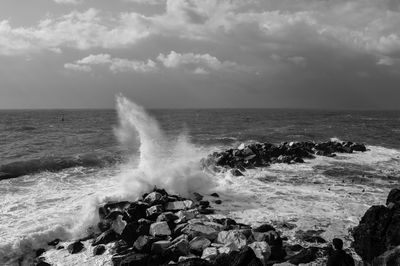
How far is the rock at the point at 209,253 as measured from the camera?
12416 millimetres

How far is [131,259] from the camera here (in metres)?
12.2

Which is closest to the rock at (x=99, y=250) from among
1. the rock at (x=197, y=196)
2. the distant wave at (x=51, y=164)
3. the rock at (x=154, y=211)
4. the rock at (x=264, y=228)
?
the rock at (x=154, y=211)

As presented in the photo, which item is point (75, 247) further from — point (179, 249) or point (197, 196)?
point (197, 196)

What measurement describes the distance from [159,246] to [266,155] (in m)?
22.1

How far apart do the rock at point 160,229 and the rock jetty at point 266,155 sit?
1249 centimetres

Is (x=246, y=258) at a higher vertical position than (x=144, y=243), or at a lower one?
higher

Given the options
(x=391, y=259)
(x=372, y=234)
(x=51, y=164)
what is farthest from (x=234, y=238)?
(x=51, y=164)

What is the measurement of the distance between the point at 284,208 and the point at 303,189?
4.76m

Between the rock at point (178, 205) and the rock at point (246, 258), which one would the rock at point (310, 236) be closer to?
the rock at point (246, 258)

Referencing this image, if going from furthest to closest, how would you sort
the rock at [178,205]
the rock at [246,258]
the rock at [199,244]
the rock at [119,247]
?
the rock at [178,205] → the rock at [119,247] → the rock at [199,244] → the rock at [246,258]

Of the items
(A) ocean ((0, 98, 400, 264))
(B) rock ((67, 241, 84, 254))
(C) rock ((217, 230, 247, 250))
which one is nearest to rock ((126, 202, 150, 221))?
(A) ocean ((0, 98, 400, 264))

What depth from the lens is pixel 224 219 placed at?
16203mm

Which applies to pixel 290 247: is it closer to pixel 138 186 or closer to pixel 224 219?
pixel 224 219

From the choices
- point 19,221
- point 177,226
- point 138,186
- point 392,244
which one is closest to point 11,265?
point 19,221
